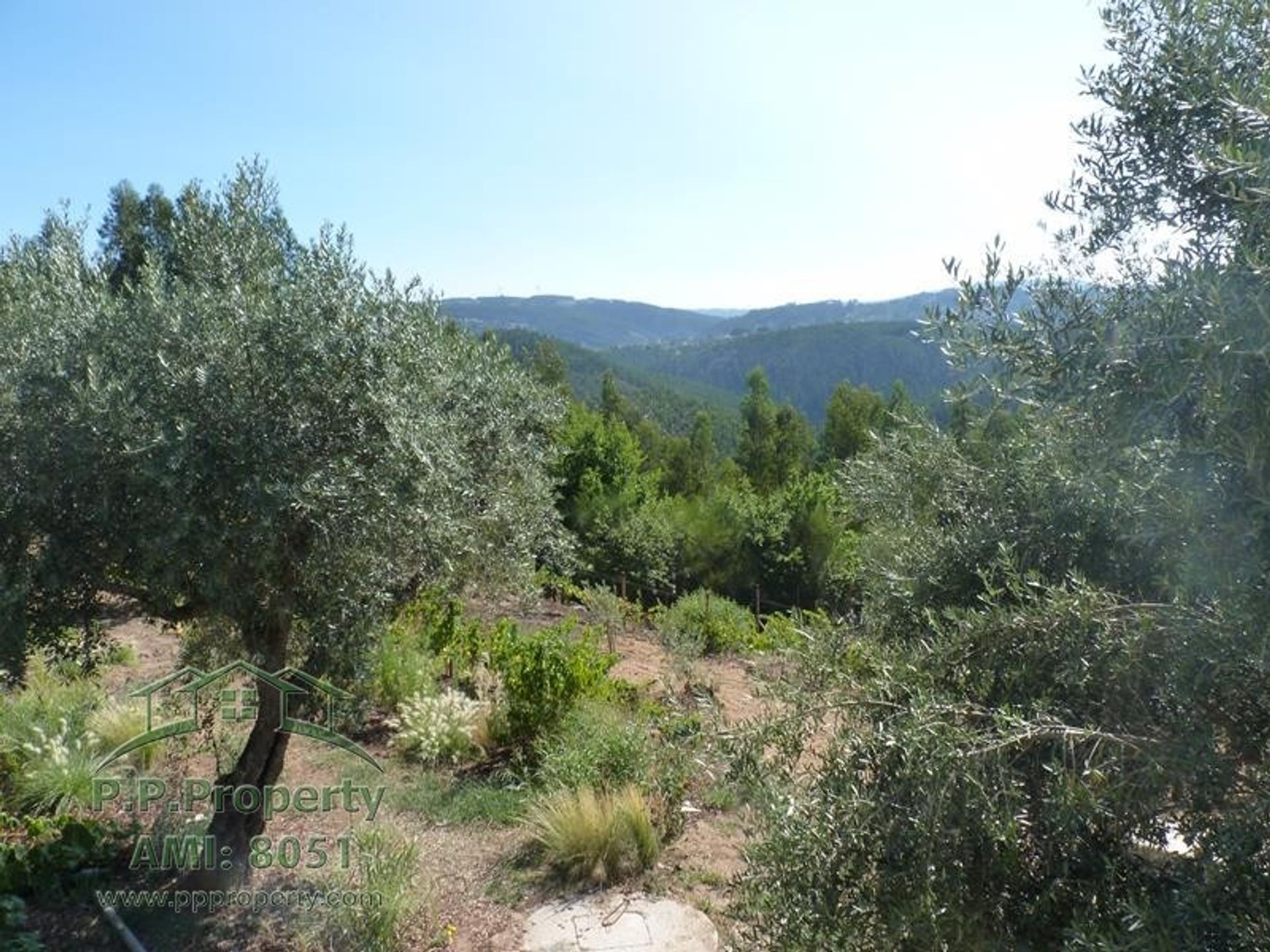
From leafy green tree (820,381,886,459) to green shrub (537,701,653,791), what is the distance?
23.4 meters

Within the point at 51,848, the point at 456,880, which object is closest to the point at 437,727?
the point at 456,880

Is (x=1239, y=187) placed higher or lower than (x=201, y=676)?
higher

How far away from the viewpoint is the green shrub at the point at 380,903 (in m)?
4.19

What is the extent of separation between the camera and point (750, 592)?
57.5ft

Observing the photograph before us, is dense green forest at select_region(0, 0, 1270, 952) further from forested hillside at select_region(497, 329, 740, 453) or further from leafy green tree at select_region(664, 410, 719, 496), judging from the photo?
forested hillside at select_region(497, 329, 740, 453)

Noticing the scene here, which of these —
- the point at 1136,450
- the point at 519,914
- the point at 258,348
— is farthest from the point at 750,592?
the point at 1136,450

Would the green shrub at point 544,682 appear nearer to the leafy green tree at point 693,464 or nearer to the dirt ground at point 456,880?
the dirt ground at point 456,880

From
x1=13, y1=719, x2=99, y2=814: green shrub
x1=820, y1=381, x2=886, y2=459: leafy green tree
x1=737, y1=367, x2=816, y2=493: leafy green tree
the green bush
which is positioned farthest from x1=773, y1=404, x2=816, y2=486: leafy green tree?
x1=13, y1=719, x2=99, y2=814: green shrub

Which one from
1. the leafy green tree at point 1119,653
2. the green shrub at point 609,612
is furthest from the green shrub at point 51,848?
the green shrub at point 609,612

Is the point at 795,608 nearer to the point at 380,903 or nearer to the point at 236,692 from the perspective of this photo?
the point at 380,903

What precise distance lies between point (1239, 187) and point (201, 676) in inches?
196

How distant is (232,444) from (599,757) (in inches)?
126

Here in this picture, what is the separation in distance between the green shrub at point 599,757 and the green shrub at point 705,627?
107 inches

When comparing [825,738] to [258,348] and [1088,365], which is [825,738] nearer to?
[1088,365]
